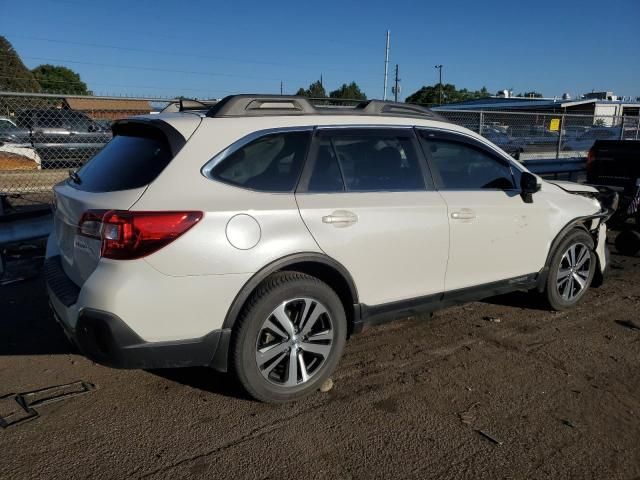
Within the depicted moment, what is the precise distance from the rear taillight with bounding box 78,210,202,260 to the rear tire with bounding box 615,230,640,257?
6290mm

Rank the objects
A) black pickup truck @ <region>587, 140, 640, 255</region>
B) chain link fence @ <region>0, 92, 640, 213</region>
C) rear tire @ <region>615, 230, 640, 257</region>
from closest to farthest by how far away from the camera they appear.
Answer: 1. rear tire @ <region>615, 230, 640, 257</region>
2. black pickup truck @ <region>587, 140, 640, 255</region>
3. chain link fence @ <region>0, 92, 640, 213</region>

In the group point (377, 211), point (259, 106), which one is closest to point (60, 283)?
point (259, 106)

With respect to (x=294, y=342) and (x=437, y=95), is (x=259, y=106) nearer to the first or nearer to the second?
(x=294, y=342)

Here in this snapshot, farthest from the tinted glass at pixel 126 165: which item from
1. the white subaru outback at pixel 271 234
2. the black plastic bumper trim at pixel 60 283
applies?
the black plastic bumper trim at pixel 60 283

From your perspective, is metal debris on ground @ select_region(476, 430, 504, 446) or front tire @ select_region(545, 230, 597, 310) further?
front tire @ select_region(545, 230, 597, 310)

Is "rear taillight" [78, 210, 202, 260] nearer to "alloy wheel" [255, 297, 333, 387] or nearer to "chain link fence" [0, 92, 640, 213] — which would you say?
"alloy wheel" [255, 297, 333, 387]

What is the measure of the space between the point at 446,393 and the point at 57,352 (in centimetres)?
274

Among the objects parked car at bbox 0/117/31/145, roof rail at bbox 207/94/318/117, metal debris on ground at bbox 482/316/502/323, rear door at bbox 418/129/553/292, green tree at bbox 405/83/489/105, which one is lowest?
metal debris on ground at bbox 482/316/502/323

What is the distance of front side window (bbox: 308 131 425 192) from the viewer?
133 inches

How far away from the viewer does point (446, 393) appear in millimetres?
3381

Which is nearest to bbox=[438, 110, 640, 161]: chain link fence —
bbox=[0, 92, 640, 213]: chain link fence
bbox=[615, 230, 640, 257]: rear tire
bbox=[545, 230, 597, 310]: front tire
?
bbox=[0, 92, 640, 213]: chain link fence

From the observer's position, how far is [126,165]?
3102 mm

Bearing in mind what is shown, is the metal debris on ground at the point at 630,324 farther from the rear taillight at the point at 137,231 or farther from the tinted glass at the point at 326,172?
the rear taillight at the point at 137,231

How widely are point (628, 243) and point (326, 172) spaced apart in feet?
17.9
